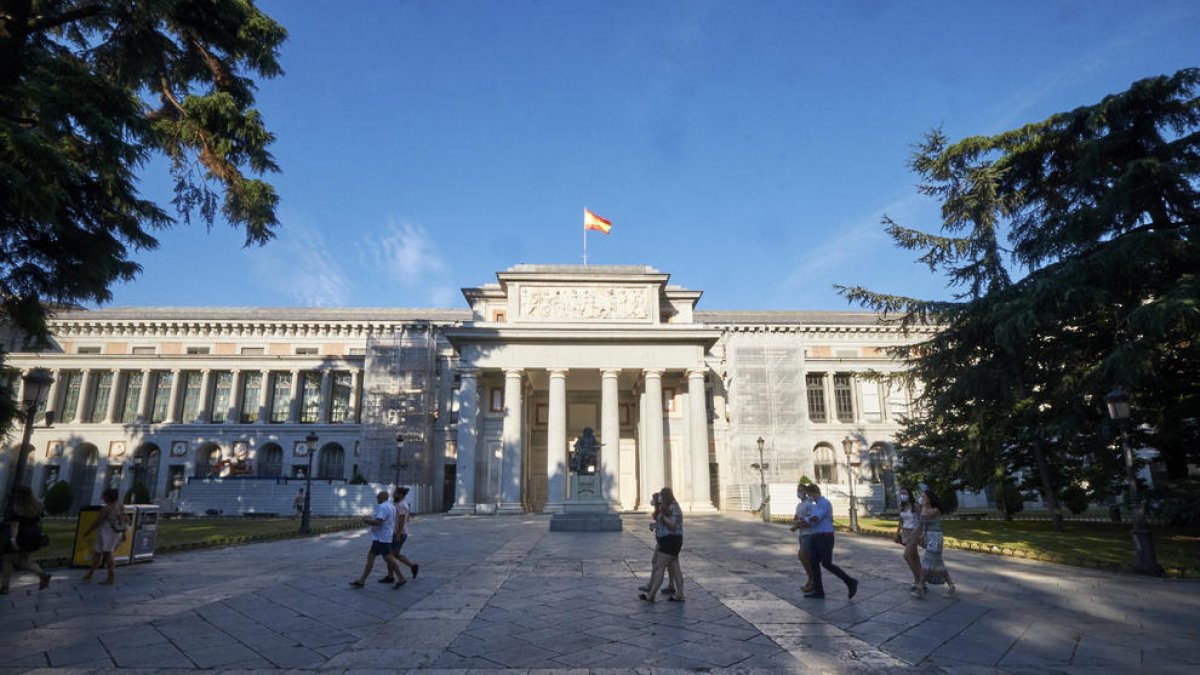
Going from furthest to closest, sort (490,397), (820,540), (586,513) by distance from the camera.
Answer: (490,397)
(586,513)
(820,540)

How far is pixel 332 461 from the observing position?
44781mm

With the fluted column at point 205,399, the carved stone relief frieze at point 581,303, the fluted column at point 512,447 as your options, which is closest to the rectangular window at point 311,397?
the fluted column at point 205,399

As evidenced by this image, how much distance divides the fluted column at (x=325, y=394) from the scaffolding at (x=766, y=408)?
98.5ft

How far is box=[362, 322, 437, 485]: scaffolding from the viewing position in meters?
36.4

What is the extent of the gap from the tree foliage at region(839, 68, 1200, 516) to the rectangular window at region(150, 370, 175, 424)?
164ft

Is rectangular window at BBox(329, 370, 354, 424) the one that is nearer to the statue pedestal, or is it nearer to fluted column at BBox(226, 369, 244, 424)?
fluted column at BBox(226, 369, 244, 424)

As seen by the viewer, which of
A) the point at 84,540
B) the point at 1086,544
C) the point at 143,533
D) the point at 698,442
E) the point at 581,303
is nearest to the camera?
the point at 84,540

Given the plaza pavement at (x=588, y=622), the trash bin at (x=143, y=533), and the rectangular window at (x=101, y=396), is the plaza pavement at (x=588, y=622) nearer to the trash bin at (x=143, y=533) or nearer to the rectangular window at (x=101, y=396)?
the trash bin at (x=143, y=533)

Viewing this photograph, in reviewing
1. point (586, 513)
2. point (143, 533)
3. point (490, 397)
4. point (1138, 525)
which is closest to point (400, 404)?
point (490, 397)

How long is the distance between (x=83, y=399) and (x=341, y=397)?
763 inches

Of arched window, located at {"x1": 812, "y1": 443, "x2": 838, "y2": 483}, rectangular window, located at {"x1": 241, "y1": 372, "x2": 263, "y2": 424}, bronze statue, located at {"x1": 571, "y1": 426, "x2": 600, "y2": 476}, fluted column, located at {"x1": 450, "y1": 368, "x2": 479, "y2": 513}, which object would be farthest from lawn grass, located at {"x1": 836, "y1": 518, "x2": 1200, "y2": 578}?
rectangular window, located at {"x1": 241, "y1": 372, "x2": 263, "y2": 424}

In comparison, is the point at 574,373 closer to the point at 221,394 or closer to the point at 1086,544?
the point at 1086,544

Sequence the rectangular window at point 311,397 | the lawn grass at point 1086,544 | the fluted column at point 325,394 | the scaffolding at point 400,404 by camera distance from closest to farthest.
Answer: the lawn grass at point 1086,544, the scaffolding at point 400,404, the fluted column at point 325,394, the rectangular window at point 311,397

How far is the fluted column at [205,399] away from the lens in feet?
146
